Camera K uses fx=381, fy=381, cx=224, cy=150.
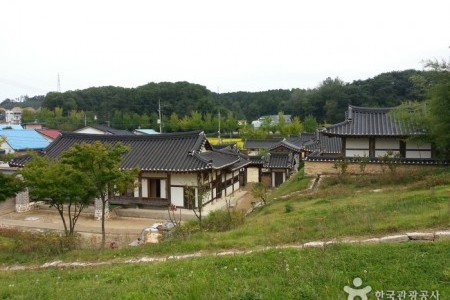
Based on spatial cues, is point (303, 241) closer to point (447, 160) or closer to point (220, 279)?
point (220, 279)

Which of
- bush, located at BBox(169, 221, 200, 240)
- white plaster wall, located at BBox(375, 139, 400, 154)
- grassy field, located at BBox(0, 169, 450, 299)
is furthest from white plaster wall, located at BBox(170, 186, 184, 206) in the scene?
white plaster wall, located at BBox(375, 139, 400, 154)

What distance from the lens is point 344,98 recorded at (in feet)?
320

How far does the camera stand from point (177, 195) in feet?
78.5

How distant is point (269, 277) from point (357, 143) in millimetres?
19941

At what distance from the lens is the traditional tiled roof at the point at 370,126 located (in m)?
24.0

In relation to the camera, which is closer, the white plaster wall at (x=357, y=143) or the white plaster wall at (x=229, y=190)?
the white plaster wall at (x=357, y=143)

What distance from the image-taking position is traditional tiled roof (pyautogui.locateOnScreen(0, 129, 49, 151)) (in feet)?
167

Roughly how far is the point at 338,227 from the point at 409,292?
4.77m

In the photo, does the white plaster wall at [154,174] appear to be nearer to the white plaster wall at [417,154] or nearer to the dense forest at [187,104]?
the white plaster wall at [417,154]

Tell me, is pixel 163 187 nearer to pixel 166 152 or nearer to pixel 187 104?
pixel 166 152

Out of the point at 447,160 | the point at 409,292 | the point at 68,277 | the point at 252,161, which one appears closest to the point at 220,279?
the point at 409,292

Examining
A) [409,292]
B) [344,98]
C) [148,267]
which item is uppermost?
[344,98]

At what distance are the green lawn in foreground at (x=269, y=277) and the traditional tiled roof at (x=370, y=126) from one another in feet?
55.6

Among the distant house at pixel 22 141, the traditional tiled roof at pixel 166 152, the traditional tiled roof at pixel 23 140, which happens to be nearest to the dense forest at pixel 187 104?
the traditional tiled roof at pixel 23 140
